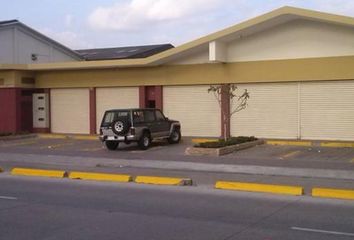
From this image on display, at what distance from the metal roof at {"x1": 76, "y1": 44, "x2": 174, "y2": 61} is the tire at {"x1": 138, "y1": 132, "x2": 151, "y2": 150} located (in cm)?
2593

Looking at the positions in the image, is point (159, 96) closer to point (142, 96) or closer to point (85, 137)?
point (142, 96)

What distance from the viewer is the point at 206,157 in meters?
20.1

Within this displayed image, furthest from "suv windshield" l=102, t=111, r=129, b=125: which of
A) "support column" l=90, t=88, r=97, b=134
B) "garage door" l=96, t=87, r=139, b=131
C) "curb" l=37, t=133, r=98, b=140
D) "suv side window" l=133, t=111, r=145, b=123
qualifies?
"support column" l=90, t=88, r=97, b=134

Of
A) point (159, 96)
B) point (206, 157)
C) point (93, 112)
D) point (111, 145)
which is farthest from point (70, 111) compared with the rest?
point (206, 157)

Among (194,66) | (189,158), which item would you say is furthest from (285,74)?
(189,158)

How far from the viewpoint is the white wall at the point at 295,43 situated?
81.0 ft

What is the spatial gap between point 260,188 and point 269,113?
540 inches

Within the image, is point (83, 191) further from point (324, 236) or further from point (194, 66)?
point (194, 66)

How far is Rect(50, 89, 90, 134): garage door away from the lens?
31.5 meters

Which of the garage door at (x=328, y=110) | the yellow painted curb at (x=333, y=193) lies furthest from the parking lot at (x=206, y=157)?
the yellow painted curb at (x=333, y=193)

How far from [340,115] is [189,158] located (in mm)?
8617

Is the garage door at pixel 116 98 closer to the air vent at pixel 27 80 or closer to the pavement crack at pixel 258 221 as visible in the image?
the air vent at pixel 27 80

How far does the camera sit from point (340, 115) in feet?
82.1

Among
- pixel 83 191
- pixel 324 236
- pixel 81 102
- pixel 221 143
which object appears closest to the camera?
pixel 324 236
